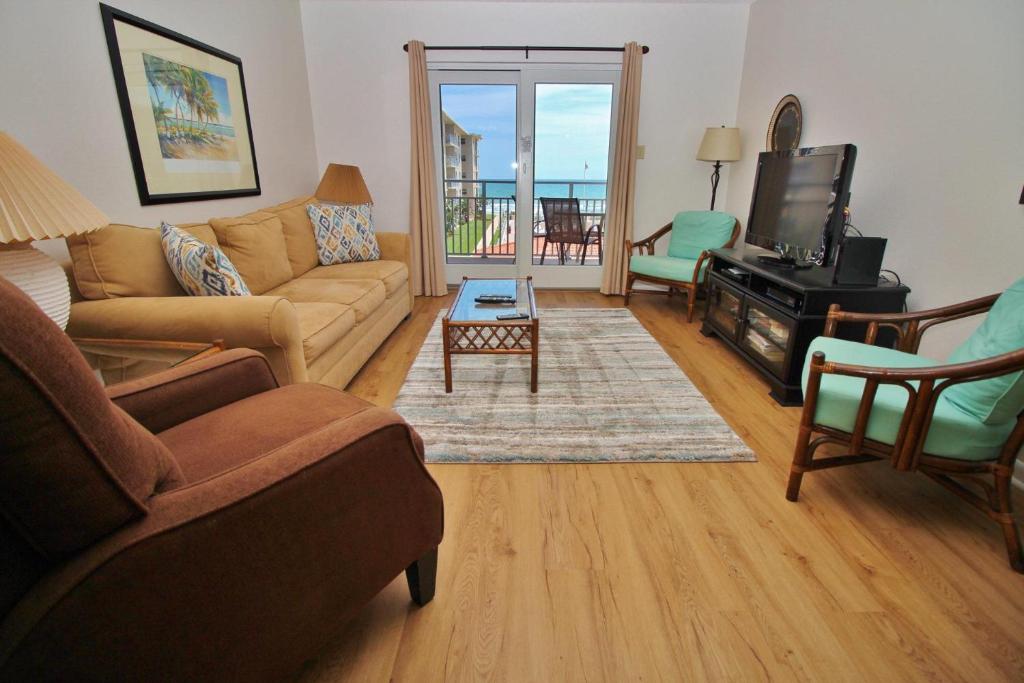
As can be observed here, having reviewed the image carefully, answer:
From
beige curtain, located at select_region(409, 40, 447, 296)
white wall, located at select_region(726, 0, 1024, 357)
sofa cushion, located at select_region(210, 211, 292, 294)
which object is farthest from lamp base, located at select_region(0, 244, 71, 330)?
white wall, located at select_region(726, 0, 1024, 357)

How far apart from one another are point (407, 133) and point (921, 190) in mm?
3847

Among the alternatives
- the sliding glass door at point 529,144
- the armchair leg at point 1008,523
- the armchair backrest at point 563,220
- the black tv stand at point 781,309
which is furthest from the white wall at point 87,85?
the armchair leg at point 1008,523

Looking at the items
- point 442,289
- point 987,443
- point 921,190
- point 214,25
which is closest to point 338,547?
point 987,443

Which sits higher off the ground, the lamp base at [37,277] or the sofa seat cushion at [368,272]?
the lamp base at [37,277]

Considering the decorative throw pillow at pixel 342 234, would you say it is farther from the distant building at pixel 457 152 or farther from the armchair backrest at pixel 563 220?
the armchair backrest at pixel 563 220

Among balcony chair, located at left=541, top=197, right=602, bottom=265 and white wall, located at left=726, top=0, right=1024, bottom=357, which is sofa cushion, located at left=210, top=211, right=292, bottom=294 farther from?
white wall, located at left=726, top=0, right=1024, bottom=357

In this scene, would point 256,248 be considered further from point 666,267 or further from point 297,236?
point 666,267

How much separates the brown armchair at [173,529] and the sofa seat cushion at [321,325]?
0.97 meters

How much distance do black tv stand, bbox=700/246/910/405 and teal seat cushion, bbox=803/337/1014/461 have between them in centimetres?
58

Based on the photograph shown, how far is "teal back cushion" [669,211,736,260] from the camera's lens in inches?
158

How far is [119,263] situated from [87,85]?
81 cm

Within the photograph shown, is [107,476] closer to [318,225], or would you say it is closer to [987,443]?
[987,443]

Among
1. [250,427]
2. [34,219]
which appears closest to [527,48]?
[34,219]

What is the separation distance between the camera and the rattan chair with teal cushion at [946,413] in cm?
143
